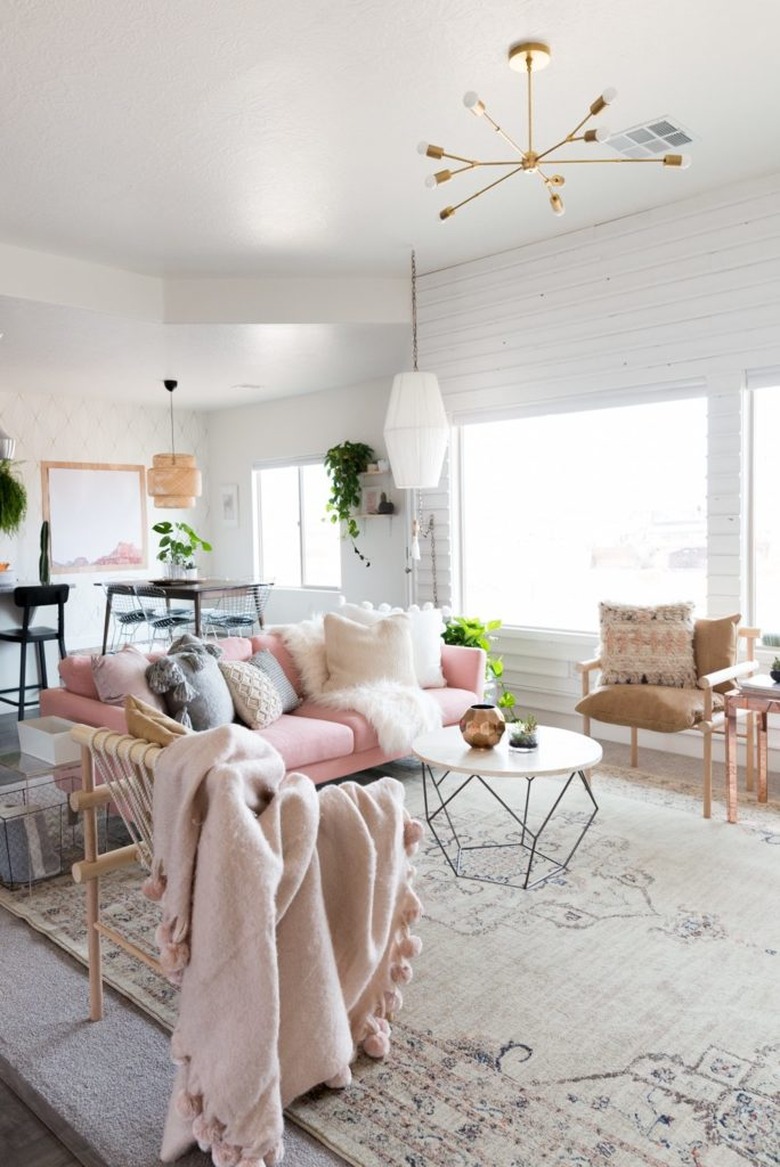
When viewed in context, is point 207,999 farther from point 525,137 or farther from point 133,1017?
point 525,137

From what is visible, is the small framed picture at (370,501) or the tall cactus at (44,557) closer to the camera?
the tall cactus at (44,557)

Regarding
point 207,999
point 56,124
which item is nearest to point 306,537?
point 56,124

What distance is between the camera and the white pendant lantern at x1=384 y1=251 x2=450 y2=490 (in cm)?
491

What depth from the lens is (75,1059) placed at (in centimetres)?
215

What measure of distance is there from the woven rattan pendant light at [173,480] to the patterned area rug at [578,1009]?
436 cm

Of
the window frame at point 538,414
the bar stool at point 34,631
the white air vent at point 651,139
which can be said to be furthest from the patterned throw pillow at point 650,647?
the bar stool at point 34,631

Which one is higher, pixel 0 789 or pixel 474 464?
pixel 474 464

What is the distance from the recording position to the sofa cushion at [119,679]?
3578 mm

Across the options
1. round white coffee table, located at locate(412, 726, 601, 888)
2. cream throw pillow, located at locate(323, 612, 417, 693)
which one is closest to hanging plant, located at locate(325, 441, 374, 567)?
cream throw pillow, located at locate(323, 612, 417, 693)

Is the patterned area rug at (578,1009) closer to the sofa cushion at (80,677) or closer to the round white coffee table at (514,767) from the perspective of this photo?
the round white coffee table at (514,767)

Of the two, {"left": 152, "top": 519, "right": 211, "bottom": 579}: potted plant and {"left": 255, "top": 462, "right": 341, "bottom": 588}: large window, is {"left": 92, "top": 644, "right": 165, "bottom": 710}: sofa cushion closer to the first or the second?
{"left": 152, "top": 519, "right": 211, "bottom": 579}: potted plant

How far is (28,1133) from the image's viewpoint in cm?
189

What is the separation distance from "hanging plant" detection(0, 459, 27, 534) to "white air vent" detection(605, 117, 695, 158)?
19.1 ft

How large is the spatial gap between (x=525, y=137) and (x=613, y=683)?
2769 millimetres
